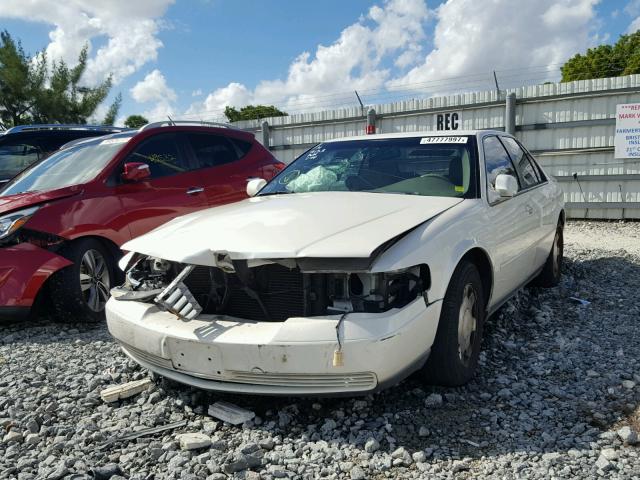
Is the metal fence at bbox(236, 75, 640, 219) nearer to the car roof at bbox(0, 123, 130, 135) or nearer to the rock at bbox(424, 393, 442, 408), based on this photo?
the car roof at bbox(0, 123, 130, 135)

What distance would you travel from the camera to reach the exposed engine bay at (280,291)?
2635mm

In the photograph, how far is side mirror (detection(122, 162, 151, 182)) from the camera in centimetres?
503

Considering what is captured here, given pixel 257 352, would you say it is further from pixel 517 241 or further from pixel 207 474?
pixel 517 241

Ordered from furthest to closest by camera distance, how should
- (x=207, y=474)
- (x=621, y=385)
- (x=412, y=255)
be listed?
(x=621, y=385)
(x=412, y=255)
(x=207, y=474)

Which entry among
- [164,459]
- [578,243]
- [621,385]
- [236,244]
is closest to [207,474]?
[164,459]

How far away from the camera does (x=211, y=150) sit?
20.3 ft

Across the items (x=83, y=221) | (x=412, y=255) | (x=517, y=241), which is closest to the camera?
(x=412, y=255)

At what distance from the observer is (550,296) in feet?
17.3

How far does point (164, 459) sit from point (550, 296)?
403 cm

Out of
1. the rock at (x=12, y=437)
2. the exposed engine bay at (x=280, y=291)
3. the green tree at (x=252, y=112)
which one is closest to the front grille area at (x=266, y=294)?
the exposed engine bay at (x=280, y=291)

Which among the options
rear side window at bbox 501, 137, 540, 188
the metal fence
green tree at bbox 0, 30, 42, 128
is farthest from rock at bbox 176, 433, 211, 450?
green tree at bbox 0, 30, 42, 128

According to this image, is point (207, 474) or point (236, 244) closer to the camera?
point (207, 474)

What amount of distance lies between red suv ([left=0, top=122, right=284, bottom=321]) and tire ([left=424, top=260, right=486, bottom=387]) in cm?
306

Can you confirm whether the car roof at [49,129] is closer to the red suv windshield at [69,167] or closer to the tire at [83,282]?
the red suv windshield at [69,167]
